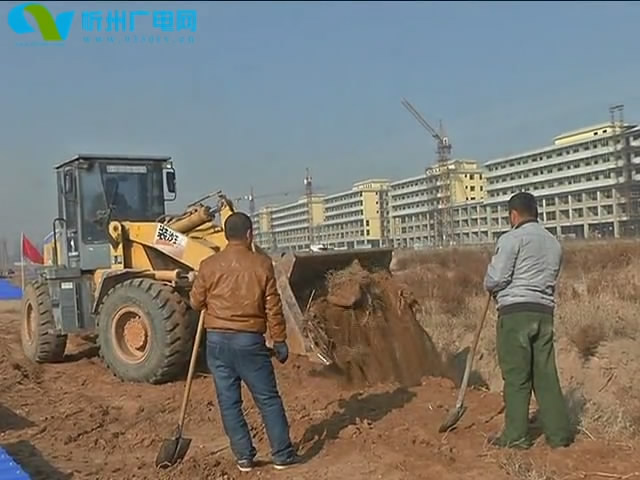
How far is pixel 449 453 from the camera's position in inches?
241

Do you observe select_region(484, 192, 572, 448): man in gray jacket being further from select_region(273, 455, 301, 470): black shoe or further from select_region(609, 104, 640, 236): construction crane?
select_region(609, 104, 640, 236): construction crane

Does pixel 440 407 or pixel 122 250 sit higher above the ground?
pixel 122 250

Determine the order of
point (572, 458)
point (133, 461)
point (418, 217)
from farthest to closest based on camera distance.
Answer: point (418, 217) < point (133, 461) < point (572, 458)

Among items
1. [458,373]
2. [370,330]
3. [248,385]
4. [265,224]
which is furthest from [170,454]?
[265,224]

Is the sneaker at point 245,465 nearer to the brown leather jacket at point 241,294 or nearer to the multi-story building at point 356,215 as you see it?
the brown leather jacket at point 241,294

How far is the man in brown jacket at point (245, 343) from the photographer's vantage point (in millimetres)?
5941

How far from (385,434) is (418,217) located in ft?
188

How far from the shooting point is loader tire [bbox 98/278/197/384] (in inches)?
366

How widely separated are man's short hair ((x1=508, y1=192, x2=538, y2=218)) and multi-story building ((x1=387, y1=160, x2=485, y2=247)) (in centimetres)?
4825

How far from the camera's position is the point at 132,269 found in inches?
409

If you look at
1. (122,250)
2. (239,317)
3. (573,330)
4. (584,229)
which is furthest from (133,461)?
(584,229)

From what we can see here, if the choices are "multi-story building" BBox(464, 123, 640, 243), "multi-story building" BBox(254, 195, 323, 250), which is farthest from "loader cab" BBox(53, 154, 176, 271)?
"multi-story building" BBox(254, 195, 323, 250)

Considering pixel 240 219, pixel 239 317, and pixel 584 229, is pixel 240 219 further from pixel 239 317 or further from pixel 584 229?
pixel 584 229

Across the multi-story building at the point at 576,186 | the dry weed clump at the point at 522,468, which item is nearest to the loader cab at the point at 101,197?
the dry weed clump at the point at 522,468
